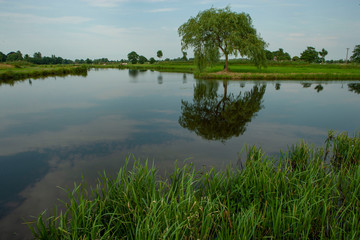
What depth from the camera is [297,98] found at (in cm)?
2408

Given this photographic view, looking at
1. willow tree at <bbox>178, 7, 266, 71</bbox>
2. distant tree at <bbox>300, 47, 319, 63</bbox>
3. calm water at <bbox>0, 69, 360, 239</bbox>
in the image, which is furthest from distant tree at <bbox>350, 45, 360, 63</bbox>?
calm water at <bbox>0, 69, 360, 239</bbox>

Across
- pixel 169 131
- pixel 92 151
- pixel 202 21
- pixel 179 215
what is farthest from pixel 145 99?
pixel 202 21

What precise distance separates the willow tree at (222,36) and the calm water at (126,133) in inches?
768

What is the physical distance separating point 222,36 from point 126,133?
3505 centimetres

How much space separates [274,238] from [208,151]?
240 inches

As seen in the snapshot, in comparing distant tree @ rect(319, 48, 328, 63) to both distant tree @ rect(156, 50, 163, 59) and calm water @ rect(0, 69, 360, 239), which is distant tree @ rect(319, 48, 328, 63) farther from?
calm water @ rect(0, 69, 360, 239)

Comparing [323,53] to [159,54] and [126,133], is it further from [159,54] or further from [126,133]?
[126,133]

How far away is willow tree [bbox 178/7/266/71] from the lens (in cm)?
3922

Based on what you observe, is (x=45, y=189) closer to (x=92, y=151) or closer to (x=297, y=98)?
(x=92, y=151)

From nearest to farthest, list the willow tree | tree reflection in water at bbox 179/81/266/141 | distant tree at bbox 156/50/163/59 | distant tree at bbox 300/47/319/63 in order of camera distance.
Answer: tree reflection in water at bbox 179/81/266/141
the willow tree
distant tree at bbox 300/47/319/63
distant tree at bbox 156/50/163/59

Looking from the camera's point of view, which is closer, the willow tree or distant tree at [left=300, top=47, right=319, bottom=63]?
the willow tree

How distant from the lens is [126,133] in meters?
12.7

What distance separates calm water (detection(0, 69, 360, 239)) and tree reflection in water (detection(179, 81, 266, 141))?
0.19ft

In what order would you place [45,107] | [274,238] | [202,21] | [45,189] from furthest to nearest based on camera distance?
1. [202,21]
2. [45,107]
3. [45,189]
4. [274,238]
